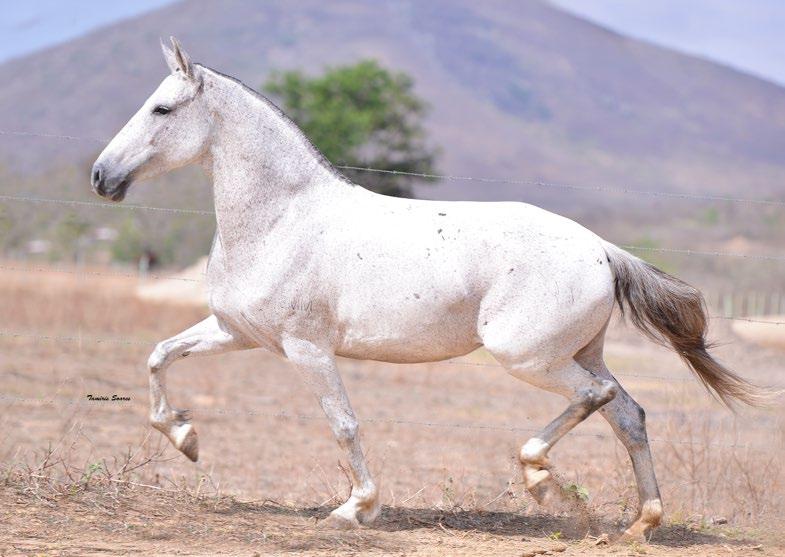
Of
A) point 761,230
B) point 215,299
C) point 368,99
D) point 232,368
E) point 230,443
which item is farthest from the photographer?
point 761,230

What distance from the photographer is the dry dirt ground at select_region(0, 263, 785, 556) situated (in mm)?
5348

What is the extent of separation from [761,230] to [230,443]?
220ft

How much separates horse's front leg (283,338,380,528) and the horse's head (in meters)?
1.11

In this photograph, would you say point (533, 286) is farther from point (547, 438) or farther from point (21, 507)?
point (21, 507)

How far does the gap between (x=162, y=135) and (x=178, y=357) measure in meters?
1.17

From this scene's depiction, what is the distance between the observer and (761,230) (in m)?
72.0

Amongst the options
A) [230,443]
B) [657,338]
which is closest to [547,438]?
[657,338]

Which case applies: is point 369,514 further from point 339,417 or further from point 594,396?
point 594,396

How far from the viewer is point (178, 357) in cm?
579

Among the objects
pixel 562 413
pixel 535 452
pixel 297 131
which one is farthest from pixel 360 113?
pixel 535 452

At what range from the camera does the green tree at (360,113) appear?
135ft

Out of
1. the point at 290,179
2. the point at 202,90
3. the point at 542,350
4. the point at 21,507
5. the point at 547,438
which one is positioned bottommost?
the point at 21,507

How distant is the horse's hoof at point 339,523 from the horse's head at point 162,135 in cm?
191

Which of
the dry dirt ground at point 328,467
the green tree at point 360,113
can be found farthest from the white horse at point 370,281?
the green tree at point 360,113
